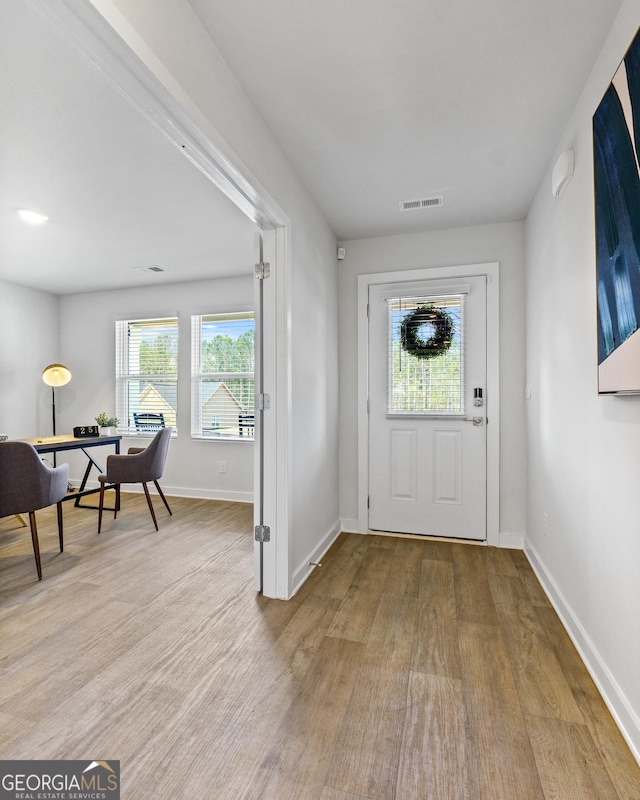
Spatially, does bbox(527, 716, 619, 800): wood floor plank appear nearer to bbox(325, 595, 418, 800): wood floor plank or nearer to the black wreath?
bbox(325, 595, 418, 800): wood floor plank

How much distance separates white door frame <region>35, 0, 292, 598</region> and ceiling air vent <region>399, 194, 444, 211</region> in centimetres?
103

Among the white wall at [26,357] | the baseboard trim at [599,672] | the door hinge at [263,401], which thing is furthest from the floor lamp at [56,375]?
the baseboard trim at [599,672]

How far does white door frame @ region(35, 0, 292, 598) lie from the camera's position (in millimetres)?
1075

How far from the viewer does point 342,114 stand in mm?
1974

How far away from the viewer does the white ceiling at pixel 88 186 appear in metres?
1.67

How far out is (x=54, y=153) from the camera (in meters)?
2.22

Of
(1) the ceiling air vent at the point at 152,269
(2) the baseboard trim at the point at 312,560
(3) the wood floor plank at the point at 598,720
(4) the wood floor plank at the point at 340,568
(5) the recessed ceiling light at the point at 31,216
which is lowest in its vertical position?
(4) the wood floor plank at the point at 340,568

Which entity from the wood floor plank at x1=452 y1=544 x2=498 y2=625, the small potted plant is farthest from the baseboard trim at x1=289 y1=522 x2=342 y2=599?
the small potted plant

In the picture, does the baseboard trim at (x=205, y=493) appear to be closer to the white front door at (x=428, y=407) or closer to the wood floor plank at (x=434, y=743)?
the white front door at (x=428, y=407)

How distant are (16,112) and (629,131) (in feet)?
8.21

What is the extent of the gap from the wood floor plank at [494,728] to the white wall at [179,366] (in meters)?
3.15

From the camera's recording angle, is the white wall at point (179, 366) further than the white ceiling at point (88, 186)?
Yes

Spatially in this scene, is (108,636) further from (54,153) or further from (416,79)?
(416,79)

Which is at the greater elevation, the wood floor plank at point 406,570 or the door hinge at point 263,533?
the door hinge at point 263,533
